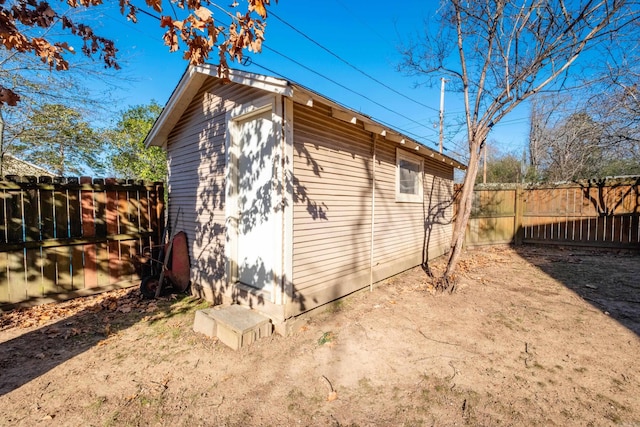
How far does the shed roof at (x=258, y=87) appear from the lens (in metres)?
3.46

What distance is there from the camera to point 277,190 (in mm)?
3668

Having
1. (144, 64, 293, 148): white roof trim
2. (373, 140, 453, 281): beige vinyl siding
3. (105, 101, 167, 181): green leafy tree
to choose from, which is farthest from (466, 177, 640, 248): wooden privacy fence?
(105, 101, 167, 181): green leafy tree

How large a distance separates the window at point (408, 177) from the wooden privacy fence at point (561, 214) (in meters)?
3.95

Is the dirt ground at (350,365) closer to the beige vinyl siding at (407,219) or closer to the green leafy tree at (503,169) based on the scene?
the beige vinyl siding at (407,219)

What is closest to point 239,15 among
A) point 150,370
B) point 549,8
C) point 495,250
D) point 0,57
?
point 150,370

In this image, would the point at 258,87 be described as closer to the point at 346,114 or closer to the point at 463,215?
the point at 346,114

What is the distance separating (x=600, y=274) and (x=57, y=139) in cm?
1594

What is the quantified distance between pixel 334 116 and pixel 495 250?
8.00 meters

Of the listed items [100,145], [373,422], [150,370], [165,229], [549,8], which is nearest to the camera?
[373,422]

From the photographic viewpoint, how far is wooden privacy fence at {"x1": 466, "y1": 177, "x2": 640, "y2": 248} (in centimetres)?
820

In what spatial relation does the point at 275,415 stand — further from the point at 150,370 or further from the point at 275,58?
the point at 275,58

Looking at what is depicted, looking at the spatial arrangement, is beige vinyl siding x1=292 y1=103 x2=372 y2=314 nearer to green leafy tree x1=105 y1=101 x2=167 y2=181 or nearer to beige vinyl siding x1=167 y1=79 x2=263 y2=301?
beige vinyl siding x1=167 y1=79 x2=263 y2=301

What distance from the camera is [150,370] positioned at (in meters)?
3.03

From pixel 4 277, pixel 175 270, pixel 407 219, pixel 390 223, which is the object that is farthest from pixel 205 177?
pixel 407 219
